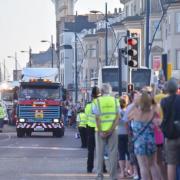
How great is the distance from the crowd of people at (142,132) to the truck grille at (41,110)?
78.3ft

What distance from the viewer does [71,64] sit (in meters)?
140

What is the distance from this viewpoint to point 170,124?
14.2 metres

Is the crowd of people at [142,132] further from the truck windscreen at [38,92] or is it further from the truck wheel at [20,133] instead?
the truck wheel at [20,133]

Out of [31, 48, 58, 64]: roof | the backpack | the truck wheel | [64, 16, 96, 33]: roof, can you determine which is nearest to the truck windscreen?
the truck wheel

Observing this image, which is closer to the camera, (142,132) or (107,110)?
(142,132)

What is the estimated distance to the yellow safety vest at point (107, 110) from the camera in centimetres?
1812

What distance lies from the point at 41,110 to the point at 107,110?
27.4 m

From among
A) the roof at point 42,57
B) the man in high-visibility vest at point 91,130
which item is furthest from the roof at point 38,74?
the roof at point 42,57

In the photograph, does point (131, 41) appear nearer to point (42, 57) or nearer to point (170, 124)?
point (170, 124)

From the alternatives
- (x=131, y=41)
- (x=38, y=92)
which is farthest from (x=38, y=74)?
(x=131, y=41)

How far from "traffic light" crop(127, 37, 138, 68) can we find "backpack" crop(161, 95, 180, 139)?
11600 mm

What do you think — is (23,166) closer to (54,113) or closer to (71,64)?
(54,113)

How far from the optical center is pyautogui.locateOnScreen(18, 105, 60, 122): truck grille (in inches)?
1779

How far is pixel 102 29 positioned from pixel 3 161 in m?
79.5
